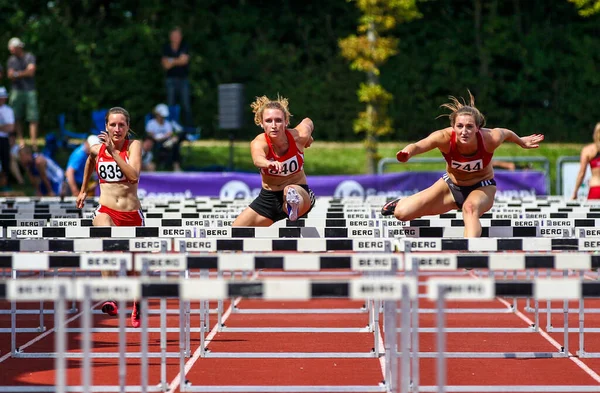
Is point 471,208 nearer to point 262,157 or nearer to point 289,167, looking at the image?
point 289,167

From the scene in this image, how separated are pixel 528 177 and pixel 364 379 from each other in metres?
14.7

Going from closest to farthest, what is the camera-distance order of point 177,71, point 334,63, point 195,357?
point 195,357
point 177,71
point 334,63

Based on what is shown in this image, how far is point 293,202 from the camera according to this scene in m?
9.45

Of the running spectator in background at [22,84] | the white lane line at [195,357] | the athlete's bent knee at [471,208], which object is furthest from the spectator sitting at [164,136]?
the athlete's bent knee at [471,208]

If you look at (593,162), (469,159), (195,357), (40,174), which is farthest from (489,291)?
(40,174)

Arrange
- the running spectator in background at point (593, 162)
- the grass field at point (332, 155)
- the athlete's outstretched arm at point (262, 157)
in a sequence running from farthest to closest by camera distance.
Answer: the grass field at point (332, 155) → the running spectator in background at point (593, 162) → the athlete's outstretched arm at point (262, 157)

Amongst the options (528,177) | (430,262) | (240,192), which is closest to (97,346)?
(430,262)

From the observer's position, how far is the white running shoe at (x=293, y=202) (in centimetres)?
945

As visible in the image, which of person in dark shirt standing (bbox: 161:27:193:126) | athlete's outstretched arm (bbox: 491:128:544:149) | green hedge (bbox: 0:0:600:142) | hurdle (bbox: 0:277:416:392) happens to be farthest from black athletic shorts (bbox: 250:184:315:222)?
green hedge (bbox: 0:0:600:142)

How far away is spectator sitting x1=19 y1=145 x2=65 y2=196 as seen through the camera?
71.0ft

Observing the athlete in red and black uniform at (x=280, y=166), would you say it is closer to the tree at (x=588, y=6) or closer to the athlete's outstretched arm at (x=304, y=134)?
the athlete's outstretched arm at (x=304, y=134)

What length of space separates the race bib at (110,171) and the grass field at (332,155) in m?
15.1

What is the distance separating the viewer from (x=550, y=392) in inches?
270

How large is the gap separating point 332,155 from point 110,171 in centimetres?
1825
